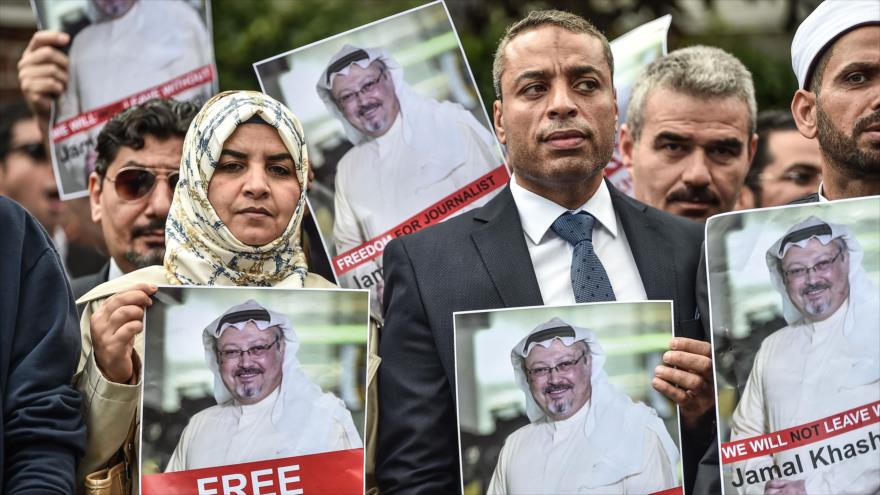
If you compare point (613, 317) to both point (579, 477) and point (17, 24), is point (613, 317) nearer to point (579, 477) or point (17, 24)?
point (579, 477)

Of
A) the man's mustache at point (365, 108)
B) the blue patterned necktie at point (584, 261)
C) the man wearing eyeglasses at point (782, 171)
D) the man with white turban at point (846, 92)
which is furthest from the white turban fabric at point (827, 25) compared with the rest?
the man wearing eyeglasses at point (782, 171)

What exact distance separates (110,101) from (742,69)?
7.98 feet

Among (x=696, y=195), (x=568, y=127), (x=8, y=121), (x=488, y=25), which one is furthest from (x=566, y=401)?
(x=488, y=25)

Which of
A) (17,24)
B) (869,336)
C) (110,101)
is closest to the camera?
(869,336)

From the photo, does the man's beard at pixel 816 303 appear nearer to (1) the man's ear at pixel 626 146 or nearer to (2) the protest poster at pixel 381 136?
(2) the protest poster at pixel 381 136

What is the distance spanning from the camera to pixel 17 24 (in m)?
13.2

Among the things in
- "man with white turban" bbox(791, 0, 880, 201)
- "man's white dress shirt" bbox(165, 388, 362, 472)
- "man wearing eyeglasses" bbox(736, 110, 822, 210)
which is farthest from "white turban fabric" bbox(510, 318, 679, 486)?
"man wearing eyeglasses" bbox(736, 110, 822, 210)

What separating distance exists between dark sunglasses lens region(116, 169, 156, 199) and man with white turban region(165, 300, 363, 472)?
1391 millimetres

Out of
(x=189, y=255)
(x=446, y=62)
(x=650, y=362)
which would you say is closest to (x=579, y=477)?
(x=650, y=362)

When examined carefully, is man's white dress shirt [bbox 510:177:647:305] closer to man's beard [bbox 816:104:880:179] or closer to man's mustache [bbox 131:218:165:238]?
man's beard [bbox 816:104:880:179]

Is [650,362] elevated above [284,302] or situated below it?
below

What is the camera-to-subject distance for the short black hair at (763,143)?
5883 millimetres

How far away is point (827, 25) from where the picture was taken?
12.0 ft

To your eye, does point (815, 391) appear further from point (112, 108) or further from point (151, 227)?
point (112, 108)
